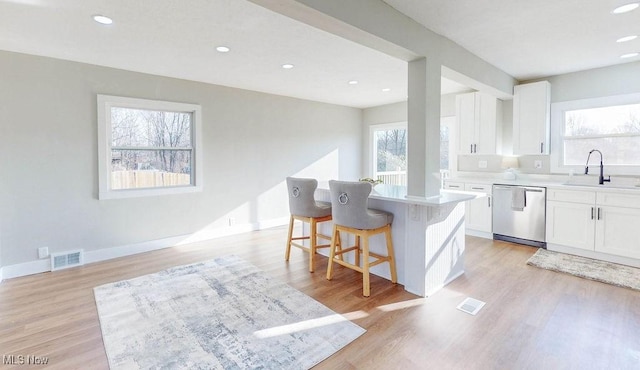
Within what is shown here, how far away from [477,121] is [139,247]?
530 cm

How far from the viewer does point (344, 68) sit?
389 centimetres

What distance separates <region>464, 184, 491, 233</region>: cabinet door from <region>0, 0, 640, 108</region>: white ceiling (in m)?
1.71

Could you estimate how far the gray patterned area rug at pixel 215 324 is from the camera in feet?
6.29

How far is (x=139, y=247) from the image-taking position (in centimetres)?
405

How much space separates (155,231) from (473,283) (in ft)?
13.0

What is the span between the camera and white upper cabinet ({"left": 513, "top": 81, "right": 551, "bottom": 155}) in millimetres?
4363

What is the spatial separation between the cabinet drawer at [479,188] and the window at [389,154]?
2057 mm

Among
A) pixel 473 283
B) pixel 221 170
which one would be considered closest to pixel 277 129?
pixel 221 170

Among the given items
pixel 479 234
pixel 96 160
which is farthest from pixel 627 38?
pixel 96 160

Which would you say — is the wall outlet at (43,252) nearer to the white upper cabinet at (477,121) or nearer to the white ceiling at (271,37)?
the white ceiling at (271,37)

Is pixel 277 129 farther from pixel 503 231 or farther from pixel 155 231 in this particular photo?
pixel 503 231

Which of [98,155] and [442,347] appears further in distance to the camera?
[98,155]

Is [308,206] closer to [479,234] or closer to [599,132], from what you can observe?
[479,234]

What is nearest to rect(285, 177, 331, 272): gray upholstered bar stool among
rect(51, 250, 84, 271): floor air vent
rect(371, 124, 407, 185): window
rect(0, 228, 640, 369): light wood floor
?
rect(0, 228, 640, 369): light wood floor
